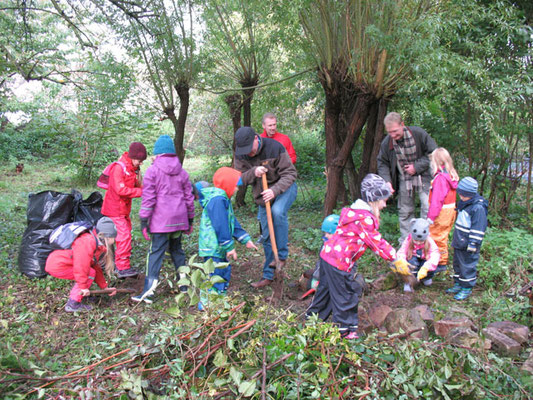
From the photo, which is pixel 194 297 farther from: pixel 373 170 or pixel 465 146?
pixel 465 146

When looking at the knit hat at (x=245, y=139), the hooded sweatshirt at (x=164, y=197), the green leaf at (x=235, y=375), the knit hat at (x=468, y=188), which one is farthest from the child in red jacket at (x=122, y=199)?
the knit hat at (x=468, y=188)

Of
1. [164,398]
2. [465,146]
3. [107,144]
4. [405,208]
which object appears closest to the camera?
[164,398]

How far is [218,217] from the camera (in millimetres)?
3990

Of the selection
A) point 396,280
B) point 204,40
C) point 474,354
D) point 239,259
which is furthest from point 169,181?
point 204,40

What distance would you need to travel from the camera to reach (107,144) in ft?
39.2

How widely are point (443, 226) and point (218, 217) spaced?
273 cm

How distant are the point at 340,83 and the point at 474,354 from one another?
4.47 m

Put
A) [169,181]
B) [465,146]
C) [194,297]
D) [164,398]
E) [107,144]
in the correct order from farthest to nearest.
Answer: [107,144]
[465,146]
[169,181]
[194,297]
[164,398]

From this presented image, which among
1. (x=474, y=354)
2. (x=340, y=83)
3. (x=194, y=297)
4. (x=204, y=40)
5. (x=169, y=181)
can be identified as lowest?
(x=474, y=354)

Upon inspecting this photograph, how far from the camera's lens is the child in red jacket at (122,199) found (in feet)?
15.9

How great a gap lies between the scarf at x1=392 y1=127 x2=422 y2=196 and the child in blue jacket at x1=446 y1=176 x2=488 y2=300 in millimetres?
776

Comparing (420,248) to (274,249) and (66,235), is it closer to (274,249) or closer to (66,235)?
(274,249)

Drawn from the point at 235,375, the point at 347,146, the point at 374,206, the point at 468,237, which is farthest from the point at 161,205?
the point at 468,237

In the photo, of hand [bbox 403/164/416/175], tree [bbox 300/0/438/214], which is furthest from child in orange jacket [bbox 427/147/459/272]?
tree [bbox 300/0/438/214]
